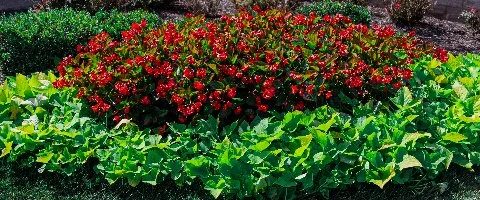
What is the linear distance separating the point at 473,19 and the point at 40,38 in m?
5.32

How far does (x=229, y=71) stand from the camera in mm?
4836

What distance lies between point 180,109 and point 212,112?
0.30 metres

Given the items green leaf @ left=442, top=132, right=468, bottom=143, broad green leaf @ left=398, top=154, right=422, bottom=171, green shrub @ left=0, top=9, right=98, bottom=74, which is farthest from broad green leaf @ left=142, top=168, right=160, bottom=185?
green shrub @ left=0, top=9, right=98, bottom=74

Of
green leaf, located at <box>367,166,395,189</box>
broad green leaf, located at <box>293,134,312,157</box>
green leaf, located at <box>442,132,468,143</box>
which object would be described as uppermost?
broad green leaf, located at <box>293,134,312,157</box>

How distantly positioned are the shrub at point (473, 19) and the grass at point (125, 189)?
4.46 m

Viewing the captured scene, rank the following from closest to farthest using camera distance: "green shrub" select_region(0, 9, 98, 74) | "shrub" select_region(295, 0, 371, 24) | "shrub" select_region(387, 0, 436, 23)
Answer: "green shrub" select_region(0, 9, 98, 74) < "shrub" select_region(295, 0, 371, 24) < "shrub" select_region(387, 0, 436, 23)

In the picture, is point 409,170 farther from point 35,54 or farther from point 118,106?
point 35,54

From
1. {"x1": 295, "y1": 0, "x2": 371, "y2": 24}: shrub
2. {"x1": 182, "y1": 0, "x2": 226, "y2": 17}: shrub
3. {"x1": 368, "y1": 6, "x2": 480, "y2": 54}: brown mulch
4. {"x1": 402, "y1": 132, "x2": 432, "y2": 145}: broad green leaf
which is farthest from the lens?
{"x1": 182, "y1": 0, "x2": 226, "y2": 17}: shrub

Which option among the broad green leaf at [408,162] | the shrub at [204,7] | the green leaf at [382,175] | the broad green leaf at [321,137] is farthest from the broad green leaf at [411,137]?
the shrub at [204,7]

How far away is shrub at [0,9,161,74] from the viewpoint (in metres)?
6.48

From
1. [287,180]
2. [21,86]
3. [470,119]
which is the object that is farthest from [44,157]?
[470,119]

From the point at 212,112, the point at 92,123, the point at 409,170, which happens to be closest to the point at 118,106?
the point at 92,123

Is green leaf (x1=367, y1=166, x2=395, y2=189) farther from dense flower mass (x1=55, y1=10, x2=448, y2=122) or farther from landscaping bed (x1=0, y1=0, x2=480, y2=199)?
dense flower mass (x1=55, y1=10, x2=448, y2=122)

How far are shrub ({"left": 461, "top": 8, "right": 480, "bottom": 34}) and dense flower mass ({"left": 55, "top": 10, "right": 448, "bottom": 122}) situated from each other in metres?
3.85
